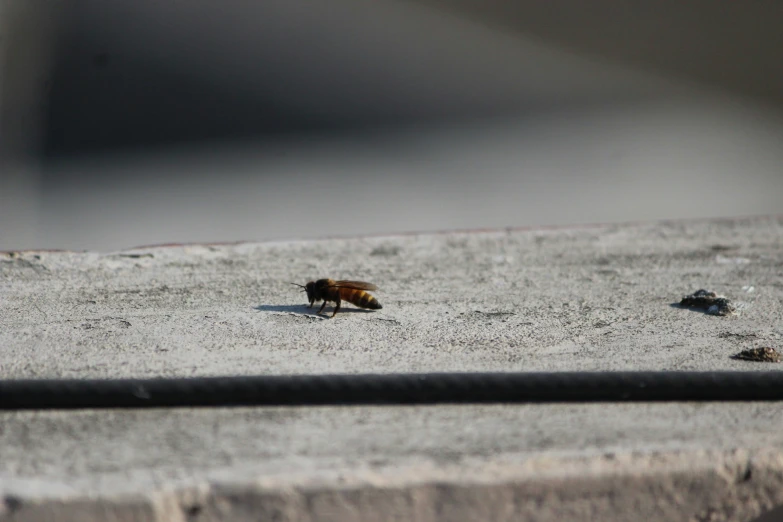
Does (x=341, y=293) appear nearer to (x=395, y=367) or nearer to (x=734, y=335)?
(x=395, y=367)

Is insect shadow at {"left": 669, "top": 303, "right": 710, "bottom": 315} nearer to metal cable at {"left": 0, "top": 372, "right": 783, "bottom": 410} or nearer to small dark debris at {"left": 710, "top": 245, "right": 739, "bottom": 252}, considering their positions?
metal cable at {"left": 0, "top": 372, "right": 783, "bottom": 410}

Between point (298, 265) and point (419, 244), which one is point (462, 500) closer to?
point (298, 265)

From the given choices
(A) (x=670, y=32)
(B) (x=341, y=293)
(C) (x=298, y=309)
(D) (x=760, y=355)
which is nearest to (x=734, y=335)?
(D) (x=760, y=355)

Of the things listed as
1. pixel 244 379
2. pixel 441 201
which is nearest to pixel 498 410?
pixel 244 379

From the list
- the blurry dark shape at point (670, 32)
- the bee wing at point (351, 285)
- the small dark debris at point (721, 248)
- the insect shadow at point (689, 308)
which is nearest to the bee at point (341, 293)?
the bee wing at point (351, 285)

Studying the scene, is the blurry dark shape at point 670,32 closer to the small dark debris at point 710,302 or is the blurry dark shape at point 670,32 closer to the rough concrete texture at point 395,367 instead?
the rough concrete texture at point 395,367

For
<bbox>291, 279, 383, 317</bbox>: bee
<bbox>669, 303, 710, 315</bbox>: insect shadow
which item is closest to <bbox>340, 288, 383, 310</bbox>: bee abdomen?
<bbox>291, 279, 383, 317</bbox>: bee
